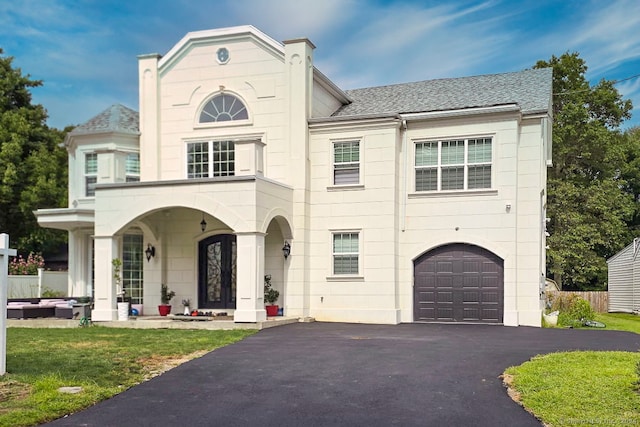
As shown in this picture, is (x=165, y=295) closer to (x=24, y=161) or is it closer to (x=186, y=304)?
(x=186, y=304)

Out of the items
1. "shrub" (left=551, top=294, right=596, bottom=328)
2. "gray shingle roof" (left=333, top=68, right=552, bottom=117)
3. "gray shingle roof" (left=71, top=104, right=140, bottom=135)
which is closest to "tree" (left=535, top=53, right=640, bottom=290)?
"shrub" (left=551, top=294, right=596, bottom=328)

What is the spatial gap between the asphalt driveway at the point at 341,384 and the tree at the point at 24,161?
20.6m

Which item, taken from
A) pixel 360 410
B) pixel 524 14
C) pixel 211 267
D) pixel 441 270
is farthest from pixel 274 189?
pixel 360 410

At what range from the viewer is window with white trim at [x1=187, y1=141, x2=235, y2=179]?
67.0 ft

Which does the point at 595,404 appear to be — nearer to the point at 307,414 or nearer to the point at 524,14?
the point at 307,414

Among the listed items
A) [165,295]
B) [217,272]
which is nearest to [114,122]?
[165,295]

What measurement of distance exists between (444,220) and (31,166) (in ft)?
71.3

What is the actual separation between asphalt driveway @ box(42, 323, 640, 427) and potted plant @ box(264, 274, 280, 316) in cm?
380

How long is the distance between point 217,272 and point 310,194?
3746 mm

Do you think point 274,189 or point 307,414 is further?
point 274,189

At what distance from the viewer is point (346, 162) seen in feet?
64.8

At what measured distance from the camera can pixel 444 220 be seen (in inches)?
757

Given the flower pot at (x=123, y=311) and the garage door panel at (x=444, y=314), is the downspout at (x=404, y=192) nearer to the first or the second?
the garage door panel at (x=444, y=314)

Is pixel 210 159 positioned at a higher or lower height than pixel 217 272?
higher
